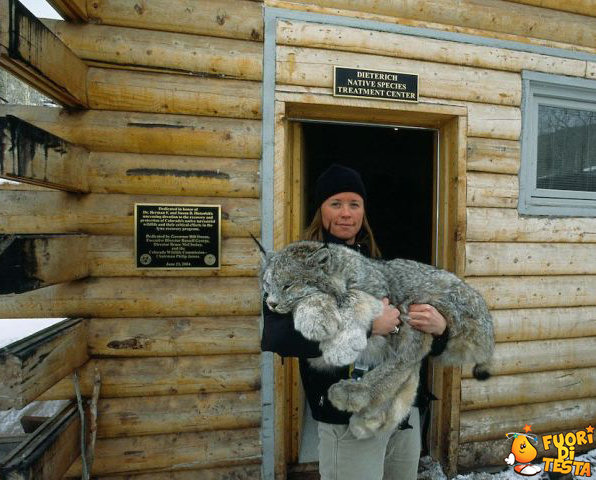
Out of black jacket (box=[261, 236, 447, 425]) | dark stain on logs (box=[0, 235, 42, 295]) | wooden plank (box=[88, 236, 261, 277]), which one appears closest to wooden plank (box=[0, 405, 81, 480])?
dark stain on logs (box=[0, 235, 42, 295])

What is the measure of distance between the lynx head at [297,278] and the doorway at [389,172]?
3.08 meters

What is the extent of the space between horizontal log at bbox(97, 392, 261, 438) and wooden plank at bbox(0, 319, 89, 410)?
1.85 feet

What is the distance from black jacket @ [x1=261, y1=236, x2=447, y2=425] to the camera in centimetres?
175

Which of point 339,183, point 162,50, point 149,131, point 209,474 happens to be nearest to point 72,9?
point 162,50

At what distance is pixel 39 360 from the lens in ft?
7.09

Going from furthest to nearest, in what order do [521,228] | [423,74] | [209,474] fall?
[521,228] → [423,74] → [209,474]

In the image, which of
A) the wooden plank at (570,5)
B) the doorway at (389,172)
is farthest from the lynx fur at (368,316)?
the wooden plank at (570,5)

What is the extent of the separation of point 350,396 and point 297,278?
28.4 inches

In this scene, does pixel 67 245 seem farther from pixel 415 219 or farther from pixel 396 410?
pixel 415 219

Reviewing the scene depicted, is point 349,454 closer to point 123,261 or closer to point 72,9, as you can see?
point 123,261

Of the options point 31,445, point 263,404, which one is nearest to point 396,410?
point 263,404

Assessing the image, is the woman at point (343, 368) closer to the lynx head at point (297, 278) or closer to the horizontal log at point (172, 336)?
the lynx head at point (297, 278)

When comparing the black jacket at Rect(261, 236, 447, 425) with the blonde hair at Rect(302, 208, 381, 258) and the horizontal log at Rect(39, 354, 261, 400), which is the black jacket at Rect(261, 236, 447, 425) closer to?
the blonde hair at Rect(302, 208, 381, 258)

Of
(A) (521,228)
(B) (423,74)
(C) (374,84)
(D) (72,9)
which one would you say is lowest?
(A) (521,228)
